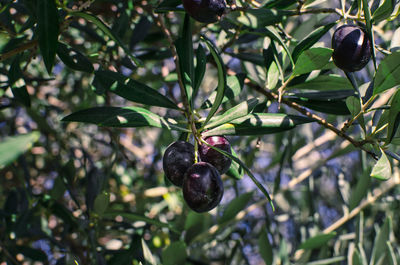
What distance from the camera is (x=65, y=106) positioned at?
2449mm

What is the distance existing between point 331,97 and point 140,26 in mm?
761

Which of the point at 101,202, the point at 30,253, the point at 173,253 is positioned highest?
the point at 101,202

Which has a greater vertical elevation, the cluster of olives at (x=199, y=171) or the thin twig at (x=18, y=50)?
the thin twig at (x=18, y=50)

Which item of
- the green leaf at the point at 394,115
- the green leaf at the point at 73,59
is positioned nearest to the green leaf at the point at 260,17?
the green leaf at the point at 394,115

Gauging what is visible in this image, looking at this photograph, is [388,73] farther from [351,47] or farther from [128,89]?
[128,89]

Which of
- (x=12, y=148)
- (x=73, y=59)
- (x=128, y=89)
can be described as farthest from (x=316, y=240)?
(x=12, y=148)

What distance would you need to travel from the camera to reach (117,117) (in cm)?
86

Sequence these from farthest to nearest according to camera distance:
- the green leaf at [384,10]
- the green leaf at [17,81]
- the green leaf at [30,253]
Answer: the green leaf at [30,253], the green leaf at [17,81], the green leaf at [384,10]

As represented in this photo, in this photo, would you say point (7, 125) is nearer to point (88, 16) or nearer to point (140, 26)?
point (140, 26)

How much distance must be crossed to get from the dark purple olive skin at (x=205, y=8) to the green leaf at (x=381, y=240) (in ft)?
3.49

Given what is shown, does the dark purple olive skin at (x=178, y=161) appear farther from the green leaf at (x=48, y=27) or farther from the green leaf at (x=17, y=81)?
the green leaf at (x=17, y=81)

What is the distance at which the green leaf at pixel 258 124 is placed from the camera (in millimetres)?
939

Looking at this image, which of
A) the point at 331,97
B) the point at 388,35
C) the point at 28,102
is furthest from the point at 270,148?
the point at 28,102

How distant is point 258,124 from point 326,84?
0.95 feet
